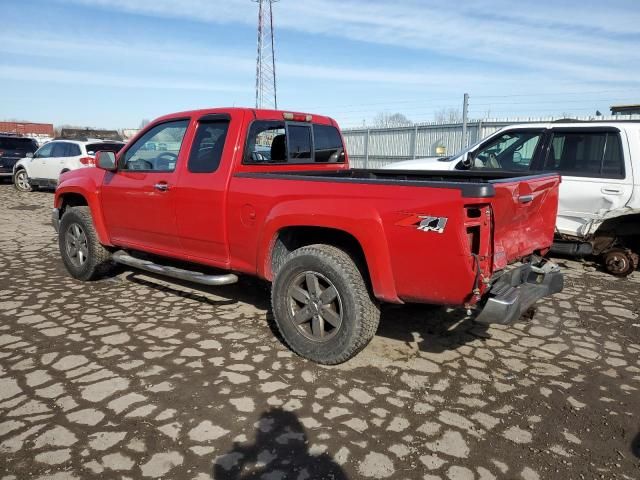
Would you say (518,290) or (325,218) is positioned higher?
(325,218)

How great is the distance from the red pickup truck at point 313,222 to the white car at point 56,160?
9.16 metres

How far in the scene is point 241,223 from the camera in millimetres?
4035

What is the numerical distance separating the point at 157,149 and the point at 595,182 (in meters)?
5.09

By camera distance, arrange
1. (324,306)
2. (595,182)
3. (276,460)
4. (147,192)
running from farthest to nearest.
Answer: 1. (595,182)
2. (147,192)
3. (324,306)
4. (276,460)

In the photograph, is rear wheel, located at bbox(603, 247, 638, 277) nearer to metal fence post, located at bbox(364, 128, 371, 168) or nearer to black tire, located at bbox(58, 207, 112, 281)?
black tire, located at bbox(58, 207, 112, 281)

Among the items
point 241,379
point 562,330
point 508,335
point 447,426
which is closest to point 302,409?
point 241,379

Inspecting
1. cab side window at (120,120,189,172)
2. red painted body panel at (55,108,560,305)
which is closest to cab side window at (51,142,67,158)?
red painted body panel at (55,108,560,305)

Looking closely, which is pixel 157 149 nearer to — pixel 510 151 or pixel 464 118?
pixel 510 151

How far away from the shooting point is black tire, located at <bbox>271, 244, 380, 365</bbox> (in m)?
3.43

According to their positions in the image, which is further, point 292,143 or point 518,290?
point 292,143

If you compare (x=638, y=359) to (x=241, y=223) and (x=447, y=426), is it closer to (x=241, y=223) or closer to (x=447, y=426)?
(x=447, y=426)

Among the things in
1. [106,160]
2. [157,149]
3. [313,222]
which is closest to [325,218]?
[313,222]

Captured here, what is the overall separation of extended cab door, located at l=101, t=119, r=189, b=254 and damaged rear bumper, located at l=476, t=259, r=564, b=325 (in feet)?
9.37

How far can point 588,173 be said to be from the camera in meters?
6.16
